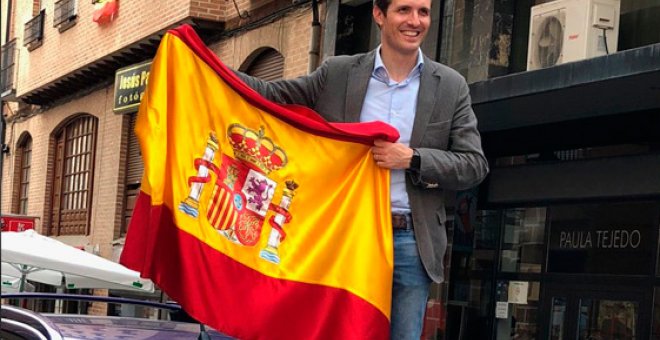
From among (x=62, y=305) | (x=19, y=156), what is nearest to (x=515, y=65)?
(x=62, y=305)

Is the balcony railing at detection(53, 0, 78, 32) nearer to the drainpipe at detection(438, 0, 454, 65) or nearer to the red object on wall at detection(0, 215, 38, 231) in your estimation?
the red object on wall at detection(0, 215, 38, 231)

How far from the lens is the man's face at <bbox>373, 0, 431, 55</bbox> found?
3535 millimetres

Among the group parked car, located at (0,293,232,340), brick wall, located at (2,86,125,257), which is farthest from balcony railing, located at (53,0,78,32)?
parked car, located at (0,293,232,340)

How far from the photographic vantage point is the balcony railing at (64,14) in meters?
23.5

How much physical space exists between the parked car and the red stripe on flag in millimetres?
372

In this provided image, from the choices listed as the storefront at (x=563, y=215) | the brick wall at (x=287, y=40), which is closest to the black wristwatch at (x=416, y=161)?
the storefront at (x=563, y=215)

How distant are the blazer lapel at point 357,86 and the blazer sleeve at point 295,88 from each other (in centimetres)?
10

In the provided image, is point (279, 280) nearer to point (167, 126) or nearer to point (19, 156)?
point (167, 126)

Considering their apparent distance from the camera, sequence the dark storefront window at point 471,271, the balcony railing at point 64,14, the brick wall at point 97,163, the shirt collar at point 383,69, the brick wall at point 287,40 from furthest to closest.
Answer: the balcony railing at point 64,14, the brick wall at point 97,163, the brick wall at point 287,40, the dark storefront window at point 471,271, the shirt collar at point 383,69

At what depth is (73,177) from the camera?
940 inches

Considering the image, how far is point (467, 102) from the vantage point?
368cm

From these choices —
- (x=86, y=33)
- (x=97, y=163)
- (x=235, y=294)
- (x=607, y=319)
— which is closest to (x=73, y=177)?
(x=97, y=163)

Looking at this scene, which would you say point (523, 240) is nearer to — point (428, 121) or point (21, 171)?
point (428, 121)

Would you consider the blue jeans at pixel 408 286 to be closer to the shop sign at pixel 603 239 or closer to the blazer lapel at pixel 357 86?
the blazer lapel at pixel 357 86
